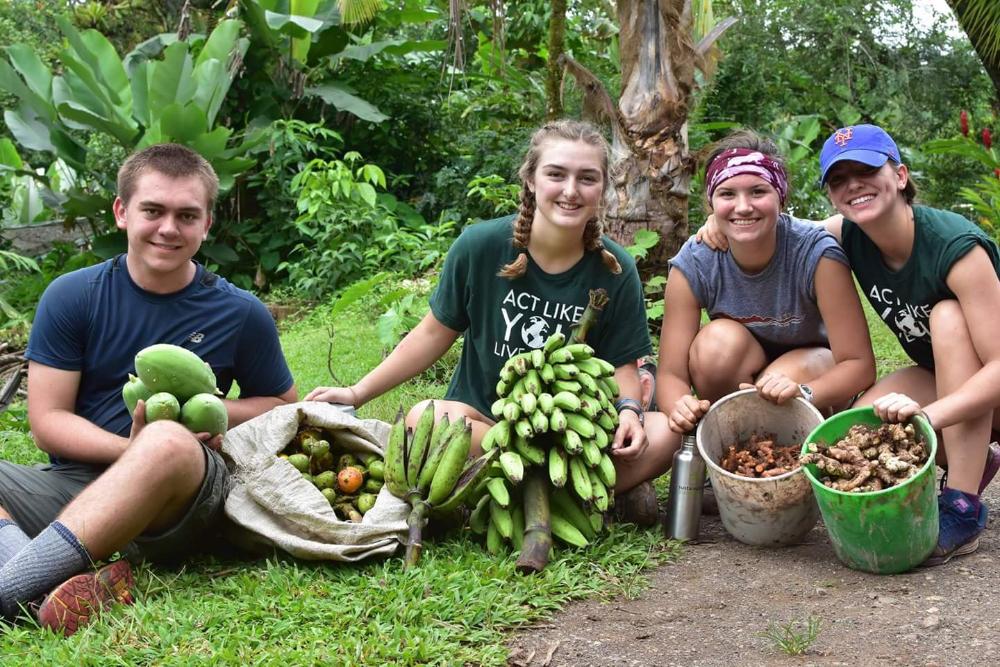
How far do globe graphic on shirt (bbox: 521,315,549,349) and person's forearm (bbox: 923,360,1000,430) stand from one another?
133cm

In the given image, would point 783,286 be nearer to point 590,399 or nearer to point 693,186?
point 590,399

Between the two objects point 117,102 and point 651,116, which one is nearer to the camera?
point 651,116

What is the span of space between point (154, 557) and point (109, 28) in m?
13.9

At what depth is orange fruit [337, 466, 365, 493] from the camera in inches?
140

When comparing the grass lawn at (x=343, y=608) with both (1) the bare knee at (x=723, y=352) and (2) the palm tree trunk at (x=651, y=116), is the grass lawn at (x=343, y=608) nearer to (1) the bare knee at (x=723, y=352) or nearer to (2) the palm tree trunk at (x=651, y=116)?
(1) the bare knee at (x=723, y=352)

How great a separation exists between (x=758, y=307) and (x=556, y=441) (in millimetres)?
958

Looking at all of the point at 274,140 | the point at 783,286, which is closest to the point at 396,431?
the point at 783,286

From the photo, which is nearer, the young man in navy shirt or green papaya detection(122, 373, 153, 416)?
the young man in navy shirt

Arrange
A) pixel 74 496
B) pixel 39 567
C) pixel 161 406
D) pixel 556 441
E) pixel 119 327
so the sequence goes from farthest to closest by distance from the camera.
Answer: pixel 556 441 → pixel 119 327 → pixel 74 496 → pixel 161 406 → pixel 39 567

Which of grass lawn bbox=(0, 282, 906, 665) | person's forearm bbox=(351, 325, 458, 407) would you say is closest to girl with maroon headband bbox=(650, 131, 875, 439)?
grass lawn bbox=(0, 282, 906, 665)

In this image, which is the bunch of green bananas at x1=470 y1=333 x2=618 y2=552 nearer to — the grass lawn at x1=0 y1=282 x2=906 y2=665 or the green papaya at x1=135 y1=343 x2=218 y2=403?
the grass lawn at x1=0 y1=282 x2=906 y2=665

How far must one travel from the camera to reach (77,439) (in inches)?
125

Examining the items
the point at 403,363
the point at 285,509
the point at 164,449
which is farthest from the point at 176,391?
the point at 403,363

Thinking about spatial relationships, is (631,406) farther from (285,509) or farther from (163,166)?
(163,166)
